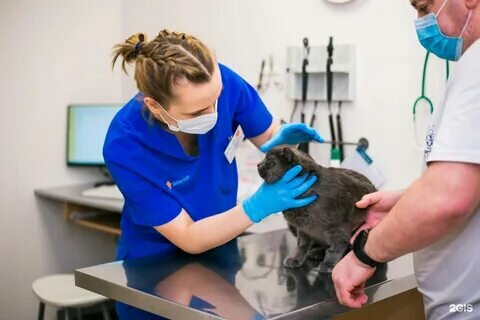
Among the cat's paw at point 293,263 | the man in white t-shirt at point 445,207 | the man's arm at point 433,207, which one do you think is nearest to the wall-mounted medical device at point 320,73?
the cat's paw at point 293,263

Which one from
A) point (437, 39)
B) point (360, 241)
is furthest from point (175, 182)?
point (437, 39)

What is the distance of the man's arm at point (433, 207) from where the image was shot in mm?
836

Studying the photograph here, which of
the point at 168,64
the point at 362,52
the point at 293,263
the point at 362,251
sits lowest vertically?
the point at 293,263

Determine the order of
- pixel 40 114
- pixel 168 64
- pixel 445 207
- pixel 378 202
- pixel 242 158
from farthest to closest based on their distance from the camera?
pixel 40 114
pixel 242 158
pixel 168 64
pixel 378 202
pixel 445 207

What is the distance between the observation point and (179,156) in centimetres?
146

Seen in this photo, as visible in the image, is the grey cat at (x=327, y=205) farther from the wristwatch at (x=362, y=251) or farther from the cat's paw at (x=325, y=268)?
the wristwatch at (x=362, y=251)

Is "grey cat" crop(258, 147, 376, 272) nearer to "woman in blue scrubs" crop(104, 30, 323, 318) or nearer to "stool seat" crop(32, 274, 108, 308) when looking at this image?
"woman in blue scrubs" crop(104, 30, 323, 318)

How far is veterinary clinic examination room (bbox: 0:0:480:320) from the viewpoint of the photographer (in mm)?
973

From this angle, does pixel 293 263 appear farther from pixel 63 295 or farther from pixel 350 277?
pixel 63 295

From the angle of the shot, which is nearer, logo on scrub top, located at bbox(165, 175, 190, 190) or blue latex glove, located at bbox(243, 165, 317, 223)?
blue latex glove, located at bbox(243, 165, 317, 223)

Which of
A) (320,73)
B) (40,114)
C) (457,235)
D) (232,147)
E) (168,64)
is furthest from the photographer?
(40,114)

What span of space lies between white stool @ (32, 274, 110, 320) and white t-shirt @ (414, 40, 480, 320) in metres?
1.52

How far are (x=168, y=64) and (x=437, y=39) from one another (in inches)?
23.8

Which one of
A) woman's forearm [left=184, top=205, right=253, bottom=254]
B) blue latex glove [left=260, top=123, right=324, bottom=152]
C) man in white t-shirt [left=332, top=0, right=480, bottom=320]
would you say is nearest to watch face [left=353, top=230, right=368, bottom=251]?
man in white t-shirt [left=332, top=0, right=480, bottom=320]
